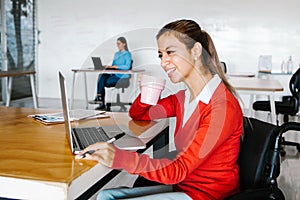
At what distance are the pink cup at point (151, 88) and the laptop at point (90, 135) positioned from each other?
0.17m

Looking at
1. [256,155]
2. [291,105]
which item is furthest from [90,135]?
[291,105]

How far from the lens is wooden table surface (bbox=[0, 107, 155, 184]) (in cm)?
94

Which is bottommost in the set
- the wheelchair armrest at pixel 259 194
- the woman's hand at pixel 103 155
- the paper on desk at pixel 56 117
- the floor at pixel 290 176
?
the floor at pixel 290 176

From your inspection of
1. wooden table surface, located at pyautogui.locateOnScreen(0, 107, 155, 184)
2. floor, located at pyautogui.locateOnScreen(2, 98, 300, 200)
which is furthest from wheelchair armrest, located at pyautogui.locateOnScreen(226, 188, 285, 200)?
floor, located at pyautogui.locateOnScreen(2, 98, 300, 200)

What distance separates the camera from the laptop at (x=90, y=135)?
1.18 m

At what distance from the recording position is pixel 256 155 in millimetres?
1257

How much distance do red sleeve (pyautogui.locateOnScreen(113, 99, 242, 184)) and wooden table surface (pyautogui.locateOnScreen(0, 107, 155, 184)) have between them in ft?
0.37

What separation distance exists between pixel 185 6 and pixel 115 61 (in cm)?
164

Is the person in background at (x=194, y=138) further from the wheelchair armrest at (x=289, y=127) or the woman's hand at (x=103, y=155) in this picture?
the wheelchair armrest at (x=289, y=127)

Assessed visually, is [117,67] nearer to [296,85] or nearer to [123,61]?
[123,61]

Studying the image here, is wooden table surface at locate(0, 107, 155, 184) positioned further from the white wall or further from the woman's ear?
the white wall

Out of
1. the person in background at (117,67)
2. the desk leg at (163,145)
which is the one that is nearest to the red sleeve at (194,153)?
the desk leg at (163,145)

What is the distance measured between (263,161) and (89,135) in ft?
2.03

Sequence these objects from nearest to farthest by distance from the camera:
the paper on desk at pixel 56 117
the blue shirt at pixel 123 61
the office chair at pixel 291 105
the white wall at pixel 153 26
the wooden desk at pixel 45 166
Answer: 1. the wooden desk at pixel 45 166
2. the paper on desk at pixel 56 117
3. the office chair at pixel 291 105
4. the blue shirt at pixel 123 61
5. the white wall at pixel 153 26
